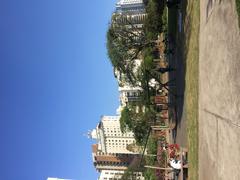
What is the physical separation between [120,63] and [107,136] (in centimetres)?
8065

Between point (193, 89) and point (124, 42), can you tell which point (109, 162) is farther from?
point (193, 89)

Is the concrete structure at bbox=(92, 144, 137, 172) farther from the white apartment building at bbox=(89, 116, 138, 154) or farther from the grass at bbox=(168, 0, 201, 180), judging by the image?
the grass at bbox=(168, 0, 201, 180)

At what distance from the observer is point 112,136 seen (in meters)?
124

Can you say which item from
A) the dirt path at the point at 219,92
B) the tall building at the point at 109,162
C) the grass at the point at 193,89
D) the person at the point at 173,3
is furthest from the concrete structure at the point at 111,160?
the dirt path at the point at 219,92

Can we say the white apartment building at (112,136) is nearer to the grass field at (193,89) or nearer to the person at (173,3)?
the person at (173,3)

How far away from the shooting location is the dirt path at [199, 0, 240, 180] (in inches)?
355

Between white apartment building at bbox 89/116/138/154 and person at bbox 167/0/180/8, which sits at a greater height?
person at bbox 167/0/180/8

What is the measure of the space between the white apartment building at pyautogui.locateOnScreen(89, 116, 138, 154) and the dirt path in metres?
108

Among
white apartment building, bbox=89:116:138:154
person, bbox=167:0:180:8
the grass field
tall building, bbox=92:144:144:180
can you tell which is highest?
person, bbox=167:0:180:8

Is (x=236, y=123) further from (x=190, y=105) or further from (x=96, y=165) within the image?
(x=96, y=165)

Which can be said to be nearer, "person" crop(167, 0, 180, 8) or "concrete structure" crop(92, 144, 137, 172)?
"person" crop(167, 0, 180, 8)

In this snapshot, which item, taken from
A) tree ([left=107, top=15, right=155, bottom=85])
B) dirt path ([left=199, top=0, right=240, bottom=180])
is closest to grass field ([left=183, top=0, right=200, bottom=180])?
dirt path ([left=199, top=0, right=240, bottom=180])

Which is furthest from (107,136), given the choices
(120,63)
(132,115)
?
(120,63)

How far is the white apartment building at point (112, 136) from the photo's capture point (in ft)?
399
